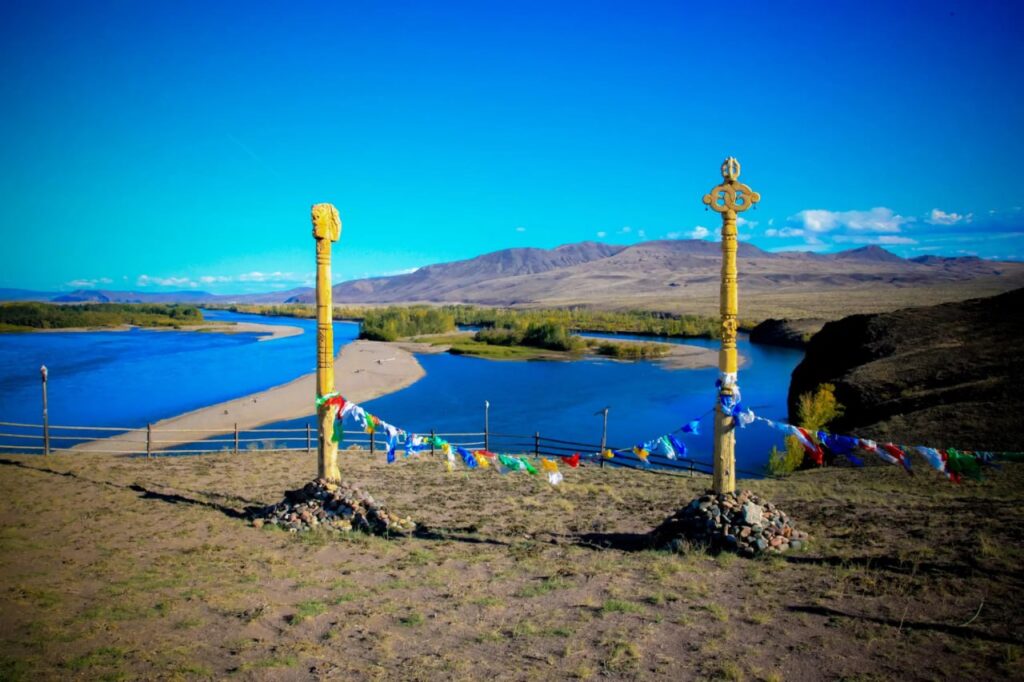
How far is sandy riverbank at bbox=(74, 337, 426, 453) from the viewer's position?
1000 inches

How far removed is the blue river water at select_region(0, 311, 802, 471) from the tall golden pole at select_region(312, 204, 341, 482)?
12.9 meters

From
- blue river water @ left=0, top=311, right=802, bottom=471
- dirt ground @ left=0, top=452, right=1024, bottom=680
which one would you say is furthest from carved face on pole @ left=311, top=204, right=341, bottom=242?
blue river water @ left=0, top=311, right=802, bottom=471

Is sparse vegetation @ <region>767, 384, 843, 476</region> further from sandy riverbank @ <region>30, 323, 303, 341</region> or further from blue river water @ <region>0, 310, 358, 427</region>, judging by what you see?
sandy riverbank @ <region>30, 323, 303, 341</region>

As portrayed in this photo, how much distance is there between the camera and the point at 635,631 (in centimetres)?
719

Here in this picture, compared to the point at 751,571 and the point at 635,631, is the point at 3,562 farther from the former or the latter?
the point at 751,571

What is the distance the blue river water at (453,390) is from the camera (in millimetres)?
32656

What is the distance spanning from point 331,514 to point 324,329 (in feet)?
10.7

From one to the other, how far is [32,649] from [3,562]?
3.28m

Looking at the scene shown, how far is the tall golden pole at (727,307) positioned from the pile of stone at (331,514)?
5.43m

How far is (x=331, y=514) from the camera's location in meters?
11.3

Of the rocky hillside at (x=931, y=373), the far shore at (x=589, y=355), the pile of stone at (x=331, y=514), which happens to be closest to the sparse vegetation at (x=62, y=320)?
the far shore at (x=589, y=355)

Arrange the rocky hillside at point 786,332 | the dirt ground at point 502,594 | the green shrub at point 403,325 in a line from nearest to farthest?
1. the dirt ground at point 502,594
2. the rocky hillside at point 786,332
3. the green shrub at point 403,325

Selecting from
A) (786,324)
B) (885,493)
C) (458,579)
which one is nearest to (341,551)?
(458,579)

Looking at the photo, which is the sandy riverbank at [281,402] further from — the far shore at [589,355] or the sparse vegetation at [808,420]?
the sparse vegetation at [808,420]
